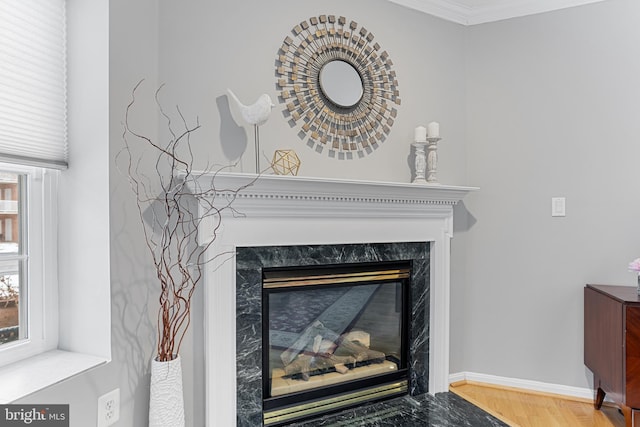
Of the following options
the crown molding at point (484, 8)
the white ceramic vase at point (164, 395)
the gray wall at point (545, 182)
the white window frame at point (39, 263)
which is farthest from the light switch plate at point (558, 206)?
the white window frame at point (39, 263)

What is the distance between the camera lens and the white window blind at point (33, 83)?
5.09ft

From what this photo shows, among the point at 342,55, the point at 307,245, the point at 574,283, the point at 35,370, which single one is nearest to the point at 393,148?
the point at 342,55

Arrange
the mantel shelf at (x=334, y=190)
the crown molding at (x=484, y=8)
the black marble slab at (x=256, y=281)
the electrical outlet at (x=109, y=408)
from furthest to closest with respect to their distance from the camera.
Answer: the crown molding at (x=484, y=8)
the black marble slab at (x=256, y=281)
the mantel shelf at (x=334, y=190)
the electrical outlet at (x=109, y=408)

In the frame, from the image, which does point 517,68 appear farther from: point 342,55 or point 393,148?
point 342,55

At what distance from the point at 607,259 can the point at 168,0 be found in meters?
2.80

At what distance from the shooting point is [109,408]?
1.75 metres

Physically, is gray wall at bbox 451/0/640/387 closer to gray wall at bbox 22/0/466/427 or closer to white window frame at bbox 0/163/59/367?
gray wall at bbox 22/0/466/427

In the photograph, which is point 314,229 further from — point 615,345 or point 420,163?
point 615,345

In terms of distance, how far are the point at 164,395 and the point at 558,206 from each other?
2490 mm

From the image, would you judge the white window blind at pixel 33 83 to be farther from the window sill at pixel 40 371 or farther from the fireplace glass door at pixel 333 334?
the fireplace glass door at pixel 333 334

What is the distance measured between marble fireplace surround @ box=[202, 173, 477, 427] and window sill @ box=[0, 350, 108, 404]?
53cm

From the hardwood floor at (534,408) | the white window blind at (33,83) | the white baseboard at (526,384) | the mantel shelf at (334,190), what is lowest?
the hardwood floor at (534,408)

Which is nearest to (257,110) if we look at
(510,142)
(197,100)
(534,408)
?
(197,100)

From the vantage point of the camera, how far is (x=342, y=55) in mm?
2564
